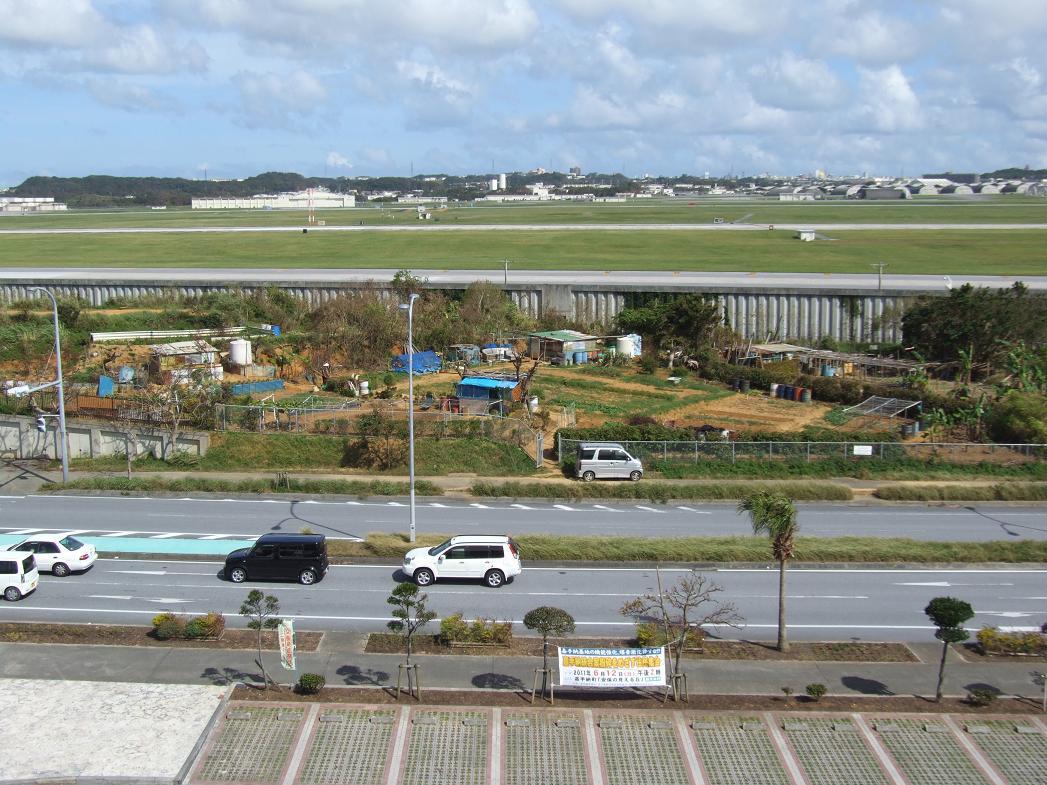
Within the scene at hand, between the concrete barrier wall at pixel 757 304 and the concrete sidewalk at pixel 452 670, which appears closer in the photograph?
the concrete sidewalk at pixel 452 670

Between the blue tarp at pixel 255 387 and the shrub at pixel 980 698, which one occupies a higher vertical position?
the blue tarp at pixel 255 387

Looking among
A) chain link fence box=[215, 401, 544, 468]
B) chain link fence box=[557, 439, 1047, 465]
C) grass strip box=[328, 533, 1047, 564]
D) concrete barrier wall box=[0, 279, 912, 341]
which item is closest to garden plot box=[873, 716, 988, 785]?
grass strip box=[328, 533, 1047, 564]

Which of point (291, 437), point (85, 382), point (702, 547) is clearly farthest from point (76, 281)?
point (702, 547)

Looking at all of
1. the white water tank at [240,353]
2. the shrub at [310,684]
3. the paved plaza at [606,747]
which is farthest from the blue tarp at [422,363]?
the paved plaza at [606,747]

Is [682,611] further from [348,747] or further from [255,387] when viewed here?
[255,387]

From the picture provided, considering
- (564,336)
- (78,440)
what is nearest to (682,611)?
(78,440)

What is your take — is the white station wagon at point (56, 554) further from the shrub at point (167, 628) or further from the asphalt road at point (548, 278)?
the asphalt road at point (548, 278)

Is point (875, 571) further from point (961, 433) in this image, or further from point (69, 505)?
point (69, 505)
